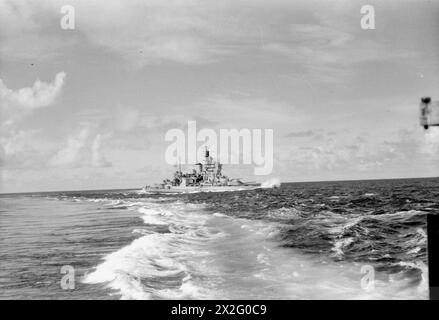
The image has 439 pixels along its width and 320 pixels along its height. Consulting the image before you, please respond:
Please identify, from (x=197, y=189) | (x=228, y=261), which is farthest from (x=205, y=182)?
(x=228, y=261)

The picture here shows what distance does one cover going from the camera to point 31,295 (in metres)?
12.6

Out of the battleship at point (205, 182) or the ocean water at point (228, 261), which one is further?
the battleship at point (205, 182)

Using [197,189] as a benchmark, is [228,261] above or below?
above

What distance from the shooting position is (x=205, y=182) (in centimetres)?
11100

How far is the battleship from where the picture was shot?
352 ft

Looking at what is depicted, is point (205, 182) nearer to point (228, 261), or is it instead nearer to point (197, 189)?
point (197, 189)

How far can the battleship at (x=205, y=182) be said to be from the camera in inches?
4227

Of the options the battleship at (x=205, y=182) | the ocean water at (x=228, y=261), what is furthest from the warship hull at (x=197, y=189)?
the ocean water at (x=228, y=261)

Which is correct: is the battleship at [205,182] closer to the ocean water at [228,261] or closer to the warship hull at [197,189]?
the warship hull at [197,189]

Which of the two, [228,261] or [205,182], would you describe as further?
[205,182]

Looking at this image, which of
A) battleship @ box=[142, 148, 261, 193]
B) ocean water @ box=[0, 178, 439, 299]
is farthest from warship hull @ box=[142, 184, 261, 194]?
ocean water @ box=[0, 178, 439, 299]

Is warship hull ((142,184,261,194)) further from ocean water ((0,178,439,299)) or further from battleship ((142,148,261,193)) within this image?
ocean water ((0,178,439,299))

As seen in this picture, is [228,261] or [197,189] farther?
[197,189]
